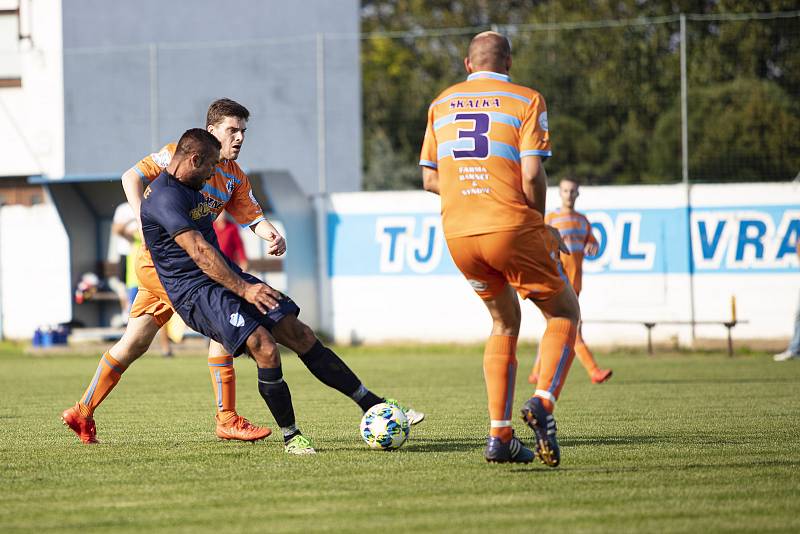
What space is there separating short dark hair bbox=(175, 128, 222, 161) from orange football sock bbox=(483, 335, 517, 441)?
1853mm

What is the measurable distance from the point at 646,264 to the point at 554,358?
12.3 m

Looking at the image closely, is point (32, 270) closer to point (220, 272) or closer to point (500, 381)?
point (220, 272)

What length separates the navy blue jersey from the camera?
689 cm

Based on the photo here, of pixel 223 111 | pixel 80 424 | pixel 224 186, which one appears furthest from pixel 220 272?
pixel 80 424

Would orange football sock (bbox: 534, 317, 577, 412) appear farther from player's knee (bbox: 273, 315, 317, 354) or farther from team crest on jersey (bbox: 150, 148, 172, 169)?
team crest on jersey (bbox: 150, 148, 172, 169)

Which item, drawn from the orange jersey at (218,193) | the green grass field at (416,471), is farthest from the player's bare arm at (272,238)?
the green grass field at (416,471)

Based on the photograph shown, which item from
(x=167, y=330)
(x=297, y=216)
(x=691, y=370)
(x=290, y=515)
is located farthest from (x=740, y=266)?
(x=290, y=515)

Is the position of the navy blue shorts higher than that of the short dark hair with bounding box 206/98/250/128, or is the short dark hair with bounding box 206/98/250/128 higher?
the short dark hair with bounding box 206/98/250/128

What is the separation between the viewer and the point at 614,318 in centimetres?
1842

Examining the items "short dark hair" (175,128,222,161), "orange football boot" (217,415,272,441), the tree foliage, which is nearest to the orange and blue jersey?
"short dark hair" (175,128,222,161)

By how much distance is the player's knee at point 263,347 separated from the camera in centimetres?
684

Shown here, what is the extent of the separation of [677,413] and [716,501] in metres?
4.14

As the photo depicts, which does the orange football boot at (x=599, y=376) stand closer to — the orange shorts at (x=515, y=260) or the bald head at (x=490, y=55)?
the orange shorts at (x=515, y=260)

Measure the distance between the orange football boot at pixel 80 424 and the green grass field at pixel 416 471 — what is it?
125 millimetres
